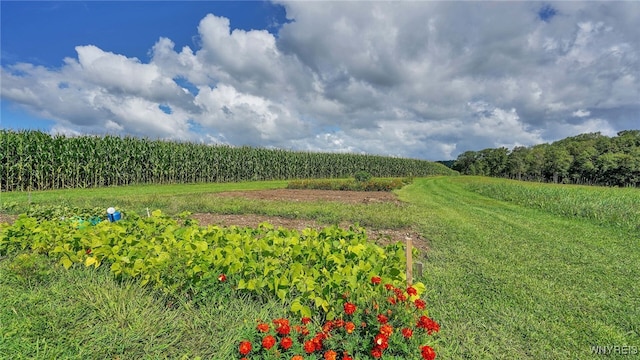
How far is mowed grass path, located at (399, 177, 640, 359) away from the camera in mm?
3139

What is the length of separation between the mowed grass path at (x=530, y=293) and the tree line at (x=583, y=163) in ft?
203

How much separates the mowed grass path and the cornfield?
20319mm

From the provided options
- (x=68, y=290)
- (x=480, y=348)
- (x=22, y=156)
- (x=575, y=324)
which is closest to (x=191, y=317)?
(x=68, y=290)

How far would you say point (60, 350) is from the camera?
7.50 ft

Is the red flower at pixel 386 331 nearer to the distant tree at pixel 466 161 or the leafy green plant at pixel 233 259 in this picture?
the leafy green plant at pixel 233 259

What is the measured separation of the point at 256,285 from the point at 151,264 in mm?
1103

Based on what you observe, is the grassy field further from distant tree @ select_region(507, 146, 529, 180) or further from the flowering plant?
distant tree @ select_region(507, 146, 529, 180)

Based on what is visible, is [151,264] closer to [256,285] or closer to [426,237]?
[256,285]

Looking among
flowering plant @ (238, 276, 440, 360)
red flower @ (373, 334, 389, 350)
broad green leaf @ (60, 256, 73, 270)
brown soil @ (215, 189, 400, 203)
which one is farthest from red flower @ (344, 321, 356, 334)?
brown soil @ (215, 189, 400, 203)

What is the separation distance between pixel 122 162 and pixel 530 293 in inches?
916

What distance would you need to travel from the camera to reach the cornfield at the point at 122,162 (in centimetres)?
1670

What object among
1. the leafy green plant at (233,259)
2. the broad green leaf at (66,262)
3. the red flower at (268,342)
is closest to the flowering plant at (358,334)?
the red flower at (268,342)

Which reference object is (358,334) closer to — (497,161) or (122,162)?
(122,162)

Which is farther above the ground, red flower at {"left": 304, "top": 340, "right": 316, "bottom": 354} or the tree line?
the tree line
